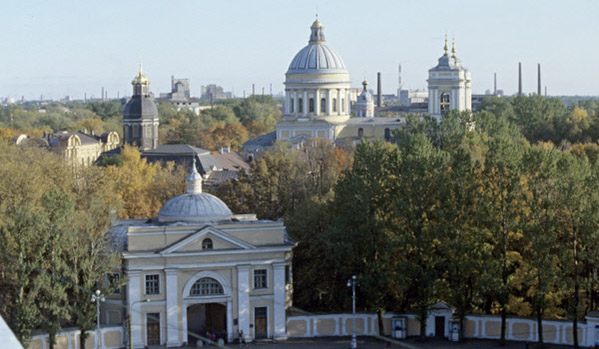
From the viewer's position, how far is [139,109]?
90.9 metres

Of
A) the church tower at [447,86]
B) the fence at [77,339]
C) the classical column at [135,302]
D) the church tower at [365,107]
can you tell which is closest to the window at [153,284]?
the classical column at [135,302]

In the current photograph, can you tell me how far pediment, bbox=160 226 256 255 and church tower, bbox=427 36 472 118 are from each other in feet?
193

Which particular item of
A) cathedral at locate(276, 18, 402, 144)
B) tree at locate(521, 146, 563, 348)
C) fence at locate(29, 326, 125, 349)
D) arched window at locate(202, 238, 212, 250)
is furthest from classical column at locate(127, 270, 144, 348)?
cathedral at locate(276, 18, 402, 144)

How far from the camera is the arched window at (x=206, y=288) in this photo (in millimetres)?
39625

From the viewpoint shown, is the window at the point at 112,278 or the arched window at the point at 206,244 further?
the arched window at the point at 206,244

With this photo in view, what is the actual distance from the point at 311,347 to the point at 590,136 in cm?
5214

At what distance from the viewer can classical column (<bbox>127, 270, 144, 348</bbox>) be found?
3866 cm

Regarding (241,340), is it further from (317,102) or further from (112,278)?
(317,102)

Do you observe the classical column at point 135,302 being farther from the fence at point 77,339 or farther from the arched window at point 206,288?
the arched window at point 206,288

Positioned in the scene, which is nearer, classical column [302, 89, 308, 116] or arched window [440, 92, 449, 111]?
classical column [302, 89, 308, 116]

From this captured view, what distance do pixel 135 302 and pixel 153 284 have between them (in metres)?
1.04

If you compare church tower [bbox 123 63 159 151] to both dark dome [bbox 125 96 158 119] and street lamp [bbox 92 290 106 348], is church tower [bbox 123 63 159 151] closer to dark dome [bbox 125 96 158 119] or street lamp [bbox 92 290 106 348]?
dark dome [bbox 125 96 158 119]

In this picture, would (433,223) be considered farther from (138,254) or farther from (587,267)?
(138,254)

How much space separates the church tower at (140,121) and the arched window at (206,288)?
50773 millimetres
